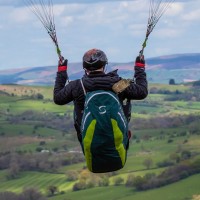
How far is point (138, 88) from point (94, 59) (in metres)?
0.71

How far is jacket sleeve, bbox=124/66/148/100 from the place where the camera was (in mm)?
9891

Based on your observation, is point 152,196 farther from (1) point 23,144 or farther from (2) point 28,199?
(1) point 23,144

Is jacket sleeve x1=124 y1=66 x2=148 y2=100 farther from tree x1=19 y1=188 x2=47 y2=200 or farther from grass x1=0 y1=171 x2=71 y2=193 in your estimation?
grass x1=0 y1=171 x2=71 y2=193

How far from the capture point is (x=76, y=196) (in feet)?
344

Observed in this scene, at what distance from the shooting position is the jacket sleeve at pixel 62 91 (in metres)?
10.0

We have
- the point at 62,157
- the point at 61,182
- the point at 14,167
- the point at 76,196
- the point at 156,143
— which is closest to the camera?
the point at 76,196

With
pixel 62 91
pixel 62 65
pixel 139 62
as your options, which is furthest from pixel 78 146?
pixel 62 91

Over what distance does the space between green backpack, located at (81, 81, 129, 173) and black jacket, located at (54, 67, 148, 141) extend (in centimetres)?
18

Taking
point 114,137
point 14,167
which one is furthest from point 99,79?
point 14,167

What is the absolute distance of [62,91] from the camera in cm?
1009

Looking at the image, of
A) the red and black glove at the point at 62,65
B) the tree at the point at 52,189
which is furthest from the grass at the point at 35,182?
the red and black glove at the point at 62,65

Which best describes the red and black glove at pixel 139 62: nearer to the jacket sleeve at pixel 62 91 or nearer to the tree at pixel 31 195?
the jacket sleeve at pixel 62 91

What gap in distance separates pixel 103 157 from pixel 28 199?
10033cm

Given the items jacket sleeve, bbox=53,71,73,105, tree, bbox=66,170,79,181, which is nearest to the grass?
tree, bbox=66,170,79,181
